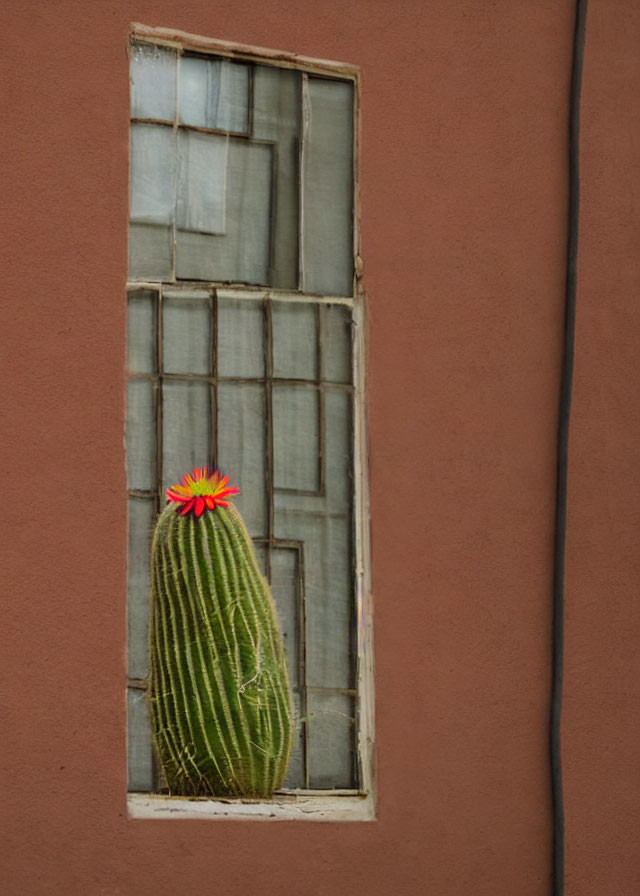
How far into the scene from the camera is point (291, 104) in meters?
5.95

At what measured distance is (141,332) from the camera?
5.64 metres

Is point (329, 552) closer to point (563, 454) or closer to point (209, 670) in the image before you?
point (209, 670)

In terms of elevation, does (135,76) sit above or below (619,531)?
above

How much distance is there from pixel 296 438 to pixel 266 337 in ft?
1.22

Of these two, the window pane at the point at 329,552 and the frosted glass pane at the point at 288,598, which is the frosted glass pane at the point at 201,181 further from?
the frosted glass pane at the point at 288,598

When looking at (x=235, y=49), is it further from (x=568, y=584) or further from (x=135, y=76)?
(x=568, y=584)

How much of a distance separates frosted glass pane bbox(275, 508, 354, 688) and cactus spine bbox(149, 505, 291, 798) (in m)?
0.22

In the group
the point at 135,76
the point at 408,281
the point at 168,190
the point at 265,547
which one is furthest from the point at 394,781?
the point at 135,76

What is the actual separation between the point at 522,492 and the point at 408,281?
2.87 ft

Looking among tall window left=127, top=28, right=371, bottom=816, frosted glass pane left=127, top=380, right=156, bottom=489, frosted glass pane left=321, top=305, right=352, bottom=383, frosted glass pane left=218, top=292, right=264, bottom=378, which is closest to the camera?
frosted glass pane left=127, top=380, right=156, bottom=489

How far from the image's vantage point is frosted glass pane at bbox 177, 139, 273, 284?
5.80 meters

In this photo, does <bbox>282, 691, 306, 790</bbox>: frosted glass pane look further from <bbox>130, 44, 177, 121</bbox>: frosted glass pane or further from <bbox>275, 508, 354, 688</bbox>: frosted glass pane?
<bbox>130, 44, 177, 121</bbox>: frosted glass pane

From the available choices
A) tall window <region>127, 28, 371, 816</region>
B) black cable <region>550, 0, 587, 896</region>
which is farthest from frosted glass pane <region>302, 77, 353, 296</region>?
black cable <region>550, 0, 587, 896</region>

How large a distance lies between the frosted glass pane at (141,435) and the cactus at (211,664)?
0.34 feet
